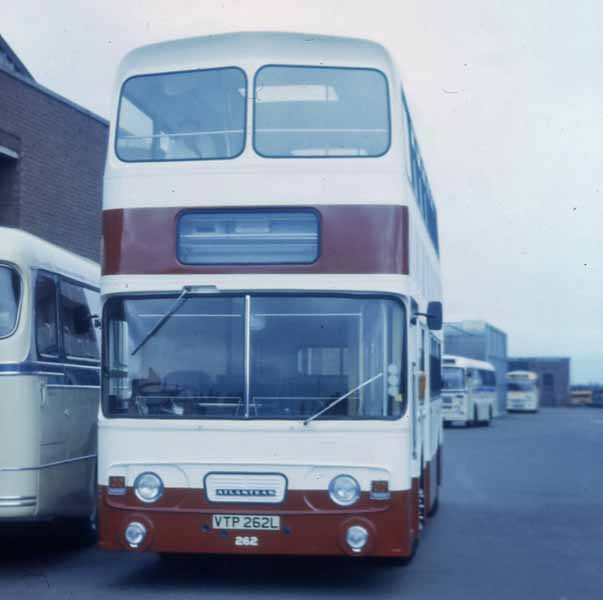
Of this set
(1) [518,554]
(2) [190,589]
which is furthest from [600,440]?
(2) [190,589]

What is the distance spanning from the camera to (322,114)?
10047 mm

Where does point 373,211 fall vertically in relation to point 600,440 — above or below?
above

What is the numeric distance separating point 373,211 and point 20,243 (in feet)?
10.3

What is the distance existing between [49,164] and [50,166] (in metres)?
0.05

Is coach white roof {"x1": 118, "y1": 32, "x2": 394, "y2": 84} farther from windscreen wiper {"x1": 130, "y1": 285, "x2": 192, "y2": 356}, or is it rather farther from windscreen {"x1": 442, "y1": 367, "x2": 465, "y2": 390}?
windscreen {"x1": 442, "y1": 367, "x2": 465, "y2": 390}

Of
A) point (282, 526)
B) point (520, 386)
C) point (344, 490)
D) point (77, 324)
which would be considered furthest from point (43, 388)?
point (520, 386)

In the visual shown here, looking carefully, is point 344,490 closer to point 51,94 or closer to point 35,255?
point 35,255

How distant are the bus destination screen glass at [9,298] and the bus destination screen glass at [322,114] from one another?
2437mm

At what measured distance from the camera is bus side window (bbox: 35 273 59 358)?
428 inches

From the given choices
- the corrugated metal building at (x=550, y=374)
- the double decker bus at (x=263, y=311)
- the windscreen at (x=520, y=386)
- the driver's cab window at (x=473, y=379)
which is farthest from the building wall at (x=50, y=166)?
the corrugated metal building at (x=550, y=374)

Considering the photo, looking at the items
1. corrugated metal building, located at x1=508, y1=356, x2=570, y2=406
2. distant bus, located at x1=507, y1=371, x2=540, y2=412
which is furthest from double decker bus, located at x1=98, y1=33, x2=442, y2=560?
corrugated metal building, located at x1=508, y1=356, x2=570, y2=406

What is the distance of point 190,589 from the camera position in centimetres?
1009

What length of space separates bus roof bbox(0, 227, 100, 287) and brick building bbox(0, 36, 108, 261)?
37.4 ft

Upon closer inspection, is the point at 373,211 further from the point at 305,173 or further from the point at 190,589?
the point at 190,589
